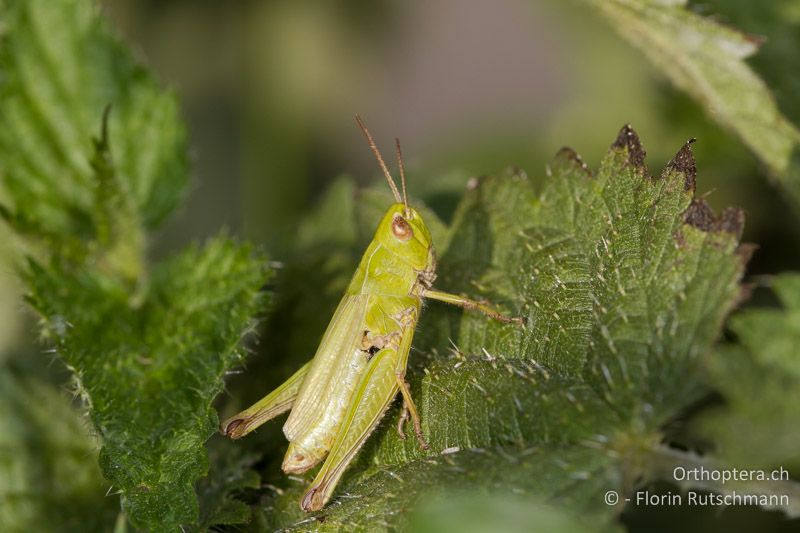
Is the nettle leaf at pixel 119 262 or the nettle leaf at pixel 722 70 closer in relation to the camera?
the nettle leaf at pixel 119 262

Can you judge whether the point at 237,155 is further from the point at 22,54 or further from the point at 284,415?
the point at 284,415

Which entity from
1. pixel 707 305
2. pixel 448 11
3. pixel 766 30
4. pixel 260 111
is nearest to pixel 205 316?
pixel 707 305

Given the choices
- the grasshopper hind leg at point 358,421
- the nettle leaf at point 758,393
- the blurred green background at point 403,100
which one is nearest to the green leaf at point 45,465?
the blurred green background at point 403,100

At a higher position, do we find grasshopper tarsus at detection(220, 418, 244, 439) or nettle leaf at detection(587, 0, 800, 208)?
nettle leaf at detection(587, 0, 800, 208)

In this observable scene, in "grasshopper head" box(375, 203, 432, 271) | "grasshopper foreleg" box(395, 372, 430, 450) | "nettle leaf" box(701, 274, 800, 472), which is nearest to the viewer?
"nettle leaf" box(701, 274, 800, 472)

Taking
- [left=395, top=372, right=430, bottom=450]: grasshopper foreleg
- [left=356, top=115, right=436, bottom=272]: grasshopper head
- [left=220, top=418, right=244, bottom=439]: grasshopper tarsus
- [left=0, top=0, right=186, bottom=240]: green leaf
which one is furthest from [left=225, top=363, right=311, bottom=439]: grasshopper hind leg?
[left=0, top=0, right=186, bottom=240]: green leaf

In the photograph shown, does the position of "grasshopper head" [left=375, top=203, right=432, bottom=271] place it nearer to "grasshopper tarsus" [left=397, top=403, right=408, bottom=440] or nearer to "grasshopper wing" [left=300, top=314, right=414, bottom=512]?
"grasshopper wing" [left=300, top=314, right=414, bottom=512]

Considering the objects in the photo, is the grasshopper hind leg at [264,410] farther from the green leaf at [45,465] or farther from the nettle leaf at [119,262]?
the green leaf at [45,465]
